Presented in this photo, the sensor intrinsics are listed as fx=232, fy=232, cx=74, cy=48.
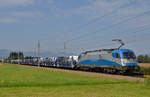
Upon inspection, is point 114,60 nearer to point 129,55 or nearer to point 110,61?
point 110,61

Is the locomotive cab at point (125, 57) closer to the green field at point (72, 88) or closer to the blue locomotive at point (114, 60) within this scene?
the blue locomotive at point (114, 60)

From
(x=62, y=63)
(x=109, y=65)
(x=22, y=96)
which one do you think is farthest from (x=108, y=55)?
(x=62, y=63)

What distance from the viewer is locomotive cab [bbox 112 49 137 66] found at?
109 ft

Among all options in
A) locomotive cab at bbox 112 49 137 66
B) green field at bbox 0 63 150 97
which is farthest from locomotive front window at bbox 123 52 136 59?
green field at bbox 0 63 150 97

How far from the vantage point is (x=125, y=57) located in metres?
33.3

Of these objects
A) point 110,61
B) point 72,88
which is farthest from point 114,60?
point 72,88

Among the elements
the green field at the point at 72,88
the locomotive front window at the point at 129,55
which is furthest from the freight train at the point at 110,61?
the green field at the point at 72,88

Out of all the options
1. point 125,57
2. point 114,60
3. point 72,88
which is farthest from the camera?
point 114,60

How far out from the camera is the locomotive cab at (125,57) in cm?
3309

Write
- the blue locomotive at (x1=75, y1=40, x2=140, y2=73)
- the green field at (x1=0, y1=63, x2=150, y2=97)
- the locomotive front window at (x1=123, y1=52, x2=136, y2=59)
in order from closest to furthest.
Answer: the green field at (x1=0, y1=63, x2=150, y2=97), the blue locomotive at (x1=75, y1=40, x2=140, y2=73), the locomotive front window at (x1=123, y1=52, x2=136, y2=59)

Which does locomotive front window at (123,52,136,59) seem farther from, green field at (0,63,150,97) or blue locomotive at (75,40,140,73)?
green field at (0,63,150,97)

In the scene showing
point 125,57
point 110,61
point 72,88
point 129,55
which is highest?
point 129,55

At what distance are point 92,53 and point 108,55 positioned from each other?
22.1ft

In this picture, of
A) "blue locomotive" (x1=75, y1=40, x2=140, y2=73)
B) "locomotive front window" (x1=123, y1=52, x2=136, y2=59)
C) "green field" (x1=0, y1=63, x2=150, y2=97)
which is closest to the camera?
"green field" (x1=0, y1=63, x2=150, y2=97)
